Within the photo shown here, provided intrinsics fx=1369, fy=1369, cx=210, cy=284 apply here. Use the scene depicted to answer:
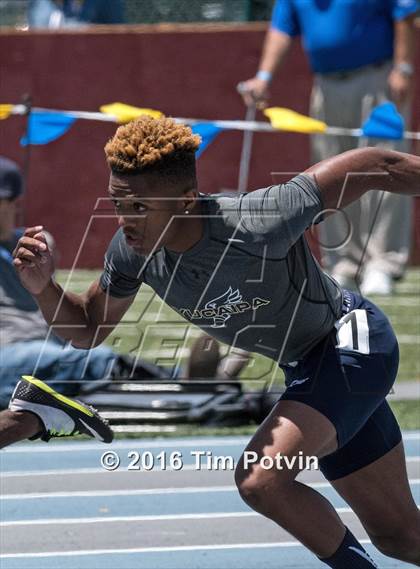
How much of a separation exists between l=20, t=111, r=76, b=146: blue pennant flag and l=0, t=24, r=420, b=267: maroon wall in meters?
2.73

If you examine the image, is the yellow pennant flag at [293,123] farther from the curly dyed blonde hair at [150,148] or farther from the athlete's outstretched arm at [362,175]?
the curly dyed blonde hair at [150,148]

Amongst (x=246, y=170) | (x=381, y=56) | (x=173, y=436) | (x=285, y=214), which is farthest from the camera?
(x=246, y=170)

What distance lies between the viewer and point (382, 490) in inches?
186

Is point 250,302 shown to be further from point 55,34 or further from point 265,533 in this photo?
point 55,34

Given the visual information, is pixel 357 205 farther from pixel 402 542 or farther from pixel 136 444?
pixel 402 542

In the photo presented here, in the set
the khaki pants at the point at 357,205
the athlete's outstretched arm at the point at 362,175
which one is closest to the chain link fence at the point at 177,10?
the khaki pants at the point at 357,205

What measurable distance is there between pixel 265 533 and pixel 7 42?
32.1 ft

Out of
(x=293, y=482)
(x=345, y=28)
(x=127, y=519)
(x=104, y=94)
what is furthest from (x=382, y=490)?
(x=104, y=94)

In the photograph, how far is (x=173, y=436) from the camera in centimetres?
802

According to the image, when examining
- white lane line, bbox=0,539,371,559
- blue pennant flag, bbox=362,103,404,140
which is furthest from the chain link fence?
white lane line, bbox=0,539,371,559

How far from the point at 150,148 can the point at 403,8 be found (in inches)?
293

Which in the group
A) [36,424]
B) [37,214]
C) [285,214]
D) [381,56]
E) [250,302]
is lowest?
[37,214]

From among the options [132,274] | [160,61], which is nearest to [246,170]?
[160,61]

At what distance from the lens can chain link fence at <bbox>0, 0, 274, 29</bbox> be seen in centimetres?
1516
